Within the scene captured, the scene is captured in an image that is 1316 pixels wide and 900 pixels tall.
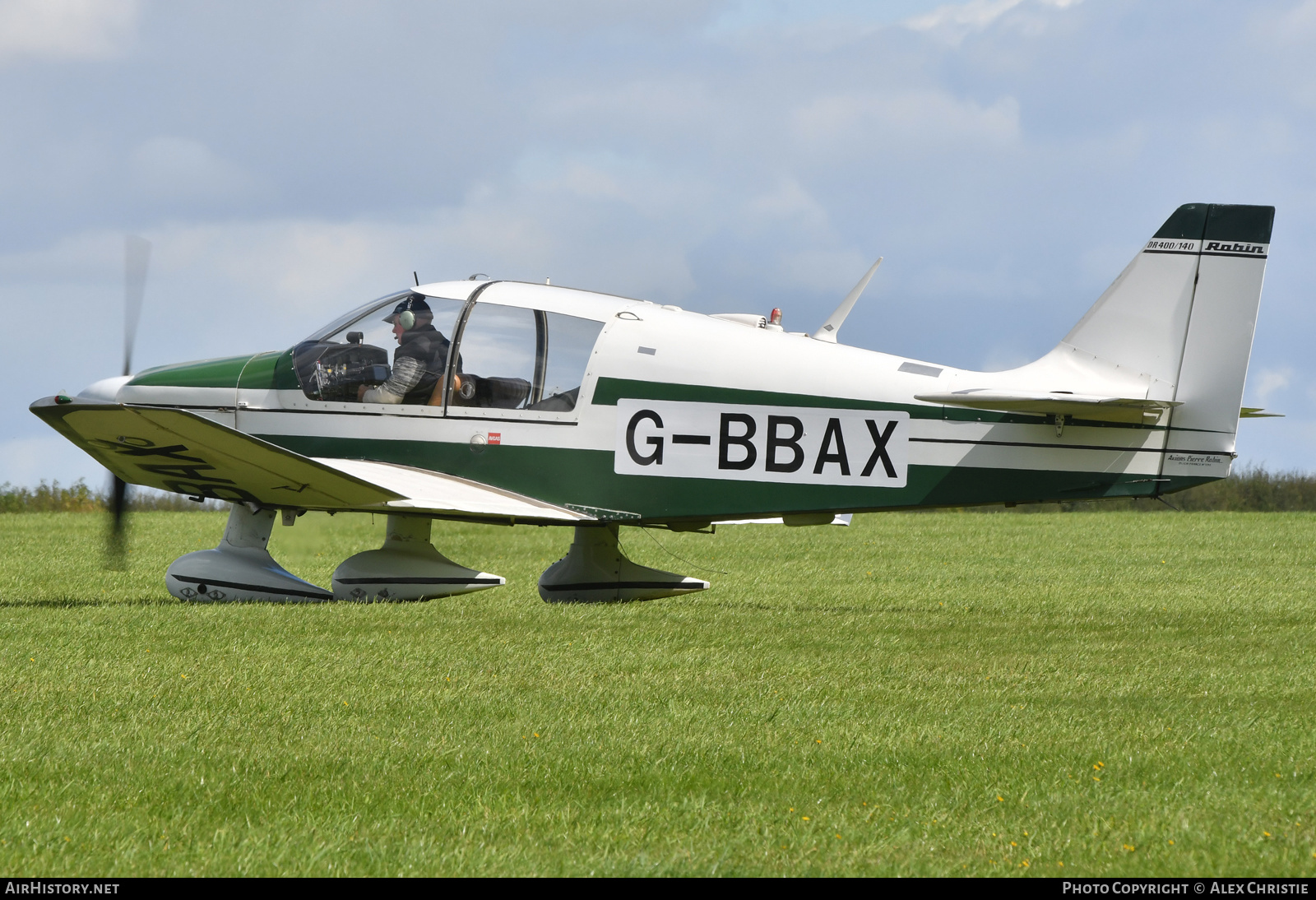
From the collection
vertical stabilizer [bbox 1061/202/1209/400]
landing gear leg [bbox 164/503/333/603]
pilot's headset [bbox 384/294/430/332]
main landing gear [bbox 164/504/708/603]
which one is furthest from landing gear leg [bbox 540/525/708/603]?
vertical stabilizer [bbox 1061/202/1209/400]

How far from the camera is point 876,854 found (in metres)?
4.24

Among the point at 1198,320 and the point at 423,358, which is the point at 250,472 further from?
the point at 1198,320

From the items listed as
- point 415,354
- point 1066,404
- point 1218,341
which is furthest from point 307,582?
point 1218,341

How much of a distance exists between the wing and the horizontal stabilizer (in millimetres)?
3340

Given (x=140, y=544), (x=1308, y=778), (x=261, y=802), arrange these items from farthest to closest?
1. (x=140, y=544)
2. (x=1308, y=778)
3. (x=261, y=802)

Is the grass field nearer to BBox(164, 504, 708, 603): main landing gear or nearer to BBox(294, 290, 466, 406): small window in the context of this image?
BBox(164, 504, 708, 603): main landing gear

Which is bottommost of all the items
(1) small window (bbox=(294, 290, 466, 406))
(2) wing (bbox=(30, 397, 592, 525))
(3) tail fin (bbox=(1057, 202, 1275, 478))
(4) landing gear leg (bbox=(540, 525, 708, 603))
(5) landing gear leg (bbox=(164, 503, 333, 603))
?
(5) landing gear leg (bbox=(164, 503, 333, 603))

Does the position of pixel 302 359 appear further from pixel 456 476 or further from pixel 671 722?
pixel 671 722

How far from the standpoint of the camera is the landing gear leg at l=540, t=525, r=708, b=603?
38.4 feet

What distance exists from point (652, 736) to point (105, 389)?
26.2 feet

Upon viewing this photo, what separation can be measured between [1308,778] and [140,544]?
16.9 metres

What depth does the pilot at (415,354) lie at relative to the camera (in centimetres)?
1065

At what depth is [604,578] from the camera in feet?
38.4

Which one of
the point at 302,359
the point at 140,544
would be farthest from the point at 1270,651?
the point at 140,544
